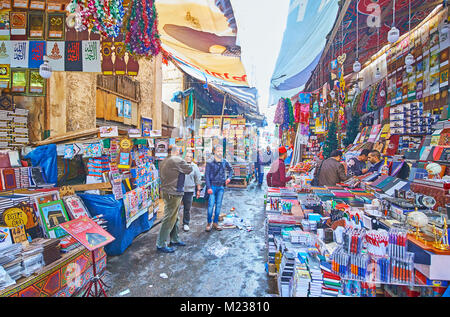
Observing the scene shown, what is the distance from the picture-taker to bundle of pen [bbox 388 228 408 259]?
1856 millimetres

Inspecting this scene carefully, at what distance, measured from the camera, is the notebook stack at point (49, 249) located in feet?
8.68

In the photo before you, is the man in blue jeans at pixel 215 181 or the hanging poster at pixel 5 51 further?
the man in blue jeans at pixel 215 181

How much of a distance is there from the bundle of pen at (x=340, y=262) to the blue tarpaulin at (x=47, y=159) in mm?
4471

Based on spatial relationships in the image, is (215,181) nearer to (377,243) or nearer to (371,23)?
(377,243)

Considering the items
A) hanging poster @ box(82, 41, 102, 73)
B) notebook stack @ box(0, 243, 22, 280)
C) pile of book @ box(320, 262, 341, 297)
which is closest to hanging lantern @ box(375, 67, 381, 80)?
pile of book @ box(320, 262, 341, 297)

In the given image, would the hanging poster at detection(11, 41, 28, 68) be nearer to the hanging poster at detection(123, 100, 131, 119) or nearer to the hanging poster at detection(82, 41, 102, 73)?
the hanging poster at detection(82, 41, 102, 73)

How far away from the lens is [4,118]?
4285mm

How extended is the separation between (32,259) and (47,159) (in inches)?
86.5

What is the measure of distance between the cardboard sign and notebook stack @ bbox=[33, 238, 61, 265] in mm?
419

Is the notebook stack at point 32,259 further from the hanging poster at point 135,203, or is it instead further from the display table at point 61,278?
the hanging poster at point 135,203

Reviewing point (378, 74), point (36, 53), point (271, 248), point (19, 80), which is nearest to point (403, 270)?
point (271, 248)

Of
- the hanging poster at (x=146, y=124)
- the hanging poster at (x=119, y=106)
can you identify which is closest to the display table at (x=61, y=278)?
the hanging poster at (x=119, y=106)

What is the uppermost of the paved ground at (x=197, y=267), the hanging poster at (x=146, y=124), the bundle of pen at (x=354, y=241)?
the hanging poster at (x=146, y=124)
